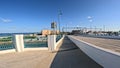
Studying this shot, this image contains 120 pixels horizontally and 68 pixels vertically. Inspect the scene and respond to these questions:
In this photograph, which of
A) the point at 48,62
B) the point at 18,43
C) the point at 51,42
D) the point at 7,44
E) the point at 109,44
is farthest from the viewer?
the point at 109,44

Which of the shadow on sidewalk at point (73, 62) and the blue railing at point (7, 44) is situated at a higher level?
the blue railing at point (7, 44)

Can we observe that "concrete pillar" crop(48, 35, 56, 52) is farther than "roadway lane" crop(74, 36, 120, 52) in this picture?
Yes

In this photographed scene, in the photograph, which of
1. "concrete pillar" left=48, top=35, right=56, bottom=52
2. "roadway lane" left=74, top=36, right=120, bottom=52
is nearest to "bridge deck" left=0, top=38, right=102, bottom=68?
"roadway lane" left=74, top=36, right=120, bottom=52

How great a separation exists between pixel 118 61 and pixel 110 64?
0.94 meters

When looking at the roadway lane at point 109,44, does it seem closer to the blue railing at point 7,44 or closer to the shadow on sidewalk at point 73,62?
the shadow on sidewalk at point 73,62

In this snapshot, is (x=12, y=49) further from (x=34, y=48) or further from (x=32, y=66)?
(x=32, y=66)

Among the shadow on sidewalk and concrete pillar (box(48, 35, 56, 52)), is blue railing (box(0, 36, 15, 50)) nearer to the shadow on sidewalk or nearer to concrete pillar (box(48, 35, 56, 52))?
concrete pillar (box(48, 35, 56, 52))

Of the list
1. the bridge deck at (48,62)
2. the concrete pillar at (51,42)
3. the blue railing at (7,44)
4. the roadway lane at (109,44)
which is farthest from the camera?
the concrete pillar at (51,42)

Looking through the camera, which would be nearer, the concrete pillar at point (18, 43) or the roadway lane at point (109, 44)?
the roadway lane at point (109, 44)

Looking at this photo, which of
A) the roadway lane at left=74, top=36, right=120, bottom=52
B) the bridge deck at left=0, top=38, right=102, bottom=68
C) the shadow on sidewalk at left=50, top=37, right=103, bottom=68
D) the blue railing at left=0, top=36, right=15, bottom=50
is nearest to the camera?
the shadow on sidewalk at left=50, top=37, right=103, bottom=68

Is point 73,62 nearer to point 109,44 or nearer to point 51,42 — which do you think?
point 51,42

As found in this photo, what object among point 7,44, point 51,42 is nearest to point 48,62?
point 51,42

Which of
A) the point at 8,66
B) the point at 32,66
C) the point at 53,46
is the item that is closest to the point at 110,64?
the point at 32,66

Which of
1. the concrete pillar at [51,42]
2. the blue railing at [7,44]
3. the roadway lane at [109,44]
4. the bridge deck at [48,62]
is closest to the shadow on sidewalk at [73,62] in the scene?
the bridge deck at [48,62]
